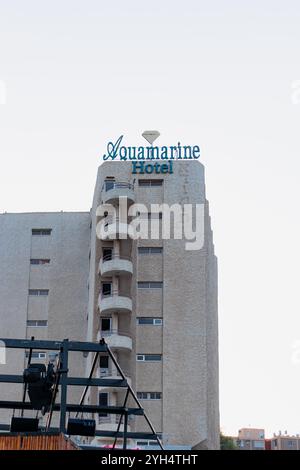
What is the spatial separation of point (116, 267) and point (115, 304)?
2900 millimetres

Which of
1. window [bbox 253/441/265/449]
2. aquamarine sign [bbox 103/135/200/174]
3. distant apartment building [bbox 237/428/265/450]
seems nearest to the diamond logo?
aquamarine sign [bbox 103/135/200/174]

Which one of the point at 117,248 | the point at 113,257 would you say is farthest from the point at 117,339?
the point at 117,248

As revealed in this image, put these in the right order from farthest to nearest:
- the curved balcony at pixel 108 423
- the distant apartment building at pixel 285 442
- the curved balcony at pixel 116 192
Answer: the distant apartment building at pixel 285 442 → the curved balcony at pixel 116 192 → the curved balcony at pixel 108 423

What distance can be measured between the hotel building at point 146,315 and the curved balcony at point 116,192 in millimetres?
79

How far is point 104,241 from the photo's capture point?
7356 cm

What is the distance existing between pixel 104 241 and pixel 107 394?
40.5ft

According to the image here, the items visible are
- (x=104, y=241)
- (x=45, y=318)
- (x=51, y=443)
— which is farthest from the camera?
(x=45, y=318)

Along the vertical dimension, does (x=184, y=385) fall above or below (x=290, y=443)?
below

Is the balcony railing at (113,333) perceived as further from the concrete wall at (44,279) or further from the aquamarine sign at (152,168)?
the aquamarine sign at (152,168)

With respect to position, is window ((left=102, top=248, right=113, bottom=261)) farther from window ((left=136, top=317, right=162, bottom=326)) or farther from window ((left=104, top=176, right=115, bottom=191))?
window ((left=136, top=317, right=162, bottom=326))

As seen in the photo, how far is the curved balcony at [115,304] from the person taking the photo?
70.0 m

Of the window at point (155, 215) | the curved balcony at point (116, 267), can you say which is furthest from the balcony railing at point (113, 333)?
the window at point (155, 215)
